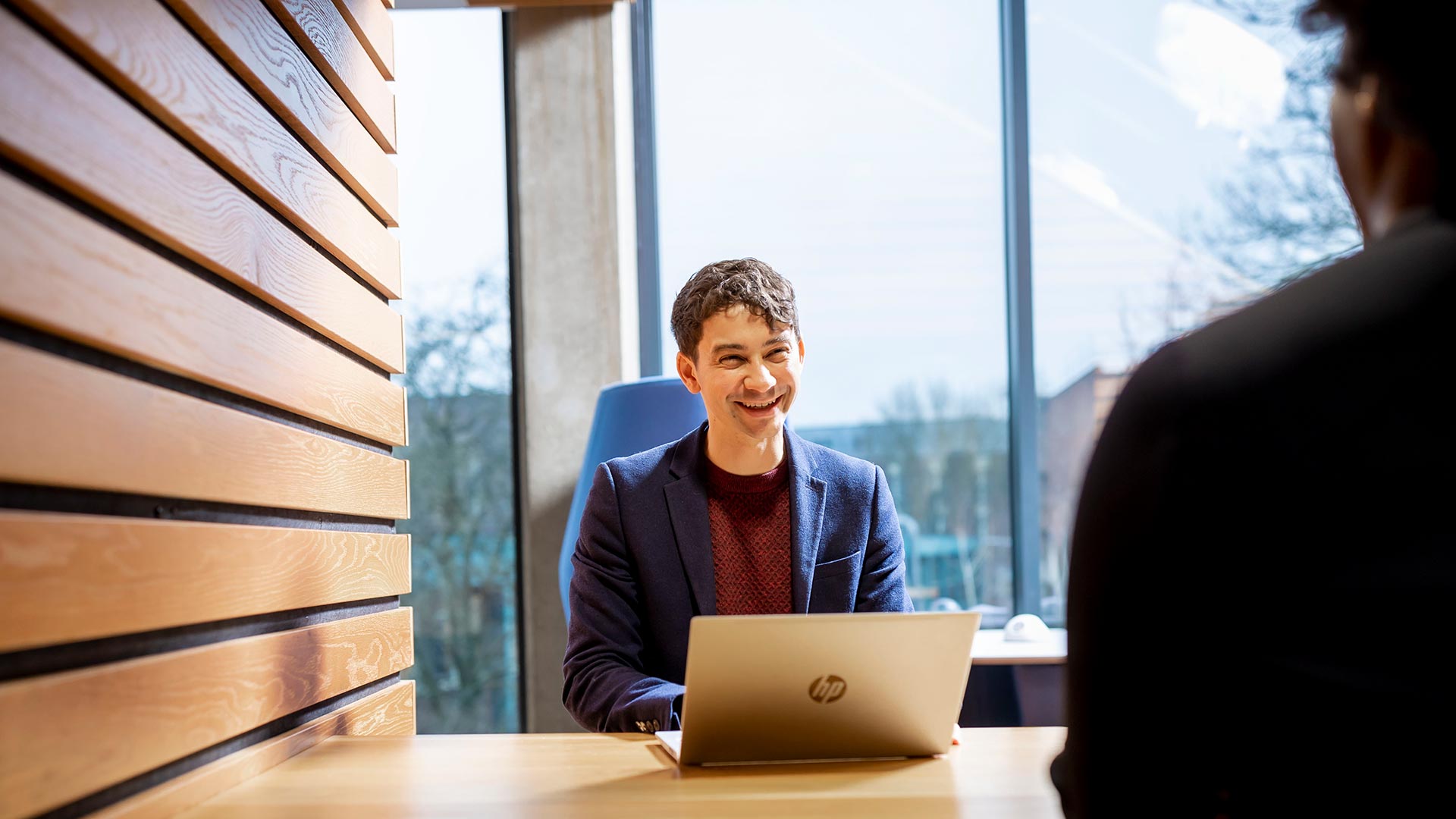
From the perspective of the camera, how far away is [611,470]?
7.27 feet

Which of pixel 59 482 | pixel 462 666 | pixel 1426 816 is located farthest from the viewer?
pixel 462 666

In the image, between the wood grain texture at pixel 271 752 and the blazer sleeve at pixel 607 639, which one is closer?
the wood grain texture at pixel 271 752

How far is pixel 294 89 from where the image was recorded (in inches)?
67.2

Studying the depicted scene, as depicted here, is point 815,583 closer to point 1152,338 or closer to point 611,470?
point 611,470

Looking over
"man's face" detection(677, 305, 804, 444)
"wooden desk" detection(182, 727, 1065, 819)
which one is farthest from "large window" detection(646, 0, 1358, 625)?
"wooden desk" detection(182, 727, 1065, 819)

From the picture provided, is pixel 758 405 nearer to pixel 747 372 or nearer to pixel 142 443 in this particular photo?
pixel 747 372

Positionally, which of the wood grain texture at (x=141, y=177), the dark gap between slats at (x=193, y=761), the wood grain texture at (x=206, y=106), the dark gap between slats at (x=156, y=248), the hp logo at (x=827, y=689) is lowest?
the dark gap between slats at (x=193, y=761)

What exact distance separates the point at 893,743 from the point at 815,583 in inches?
28.9

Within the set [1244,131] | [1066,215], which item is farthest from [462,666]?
[1244,131]

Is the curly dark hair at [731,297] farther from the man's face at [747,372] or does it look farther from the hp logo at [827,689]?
the hp logo at [827,689]

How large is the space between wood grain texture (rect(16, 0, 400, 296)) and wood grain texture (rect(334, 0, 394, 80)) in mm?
316

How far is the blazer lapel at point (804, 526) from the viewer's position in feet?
6.98

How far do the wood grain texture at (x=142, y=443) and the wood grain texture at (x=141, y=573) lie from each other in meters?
0.04

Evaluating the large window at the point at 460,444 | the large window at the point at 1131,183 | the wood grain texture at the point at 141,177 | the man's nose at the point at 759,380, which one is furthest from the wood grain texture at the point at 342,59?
the large window at the point at 1131,183
